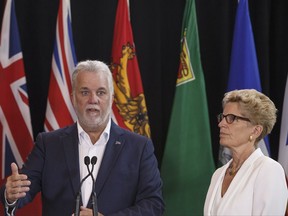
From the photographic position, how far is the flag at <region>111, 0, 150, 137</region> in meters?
4.33

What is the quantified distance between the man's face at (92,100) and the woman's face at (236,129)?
2.25 ft

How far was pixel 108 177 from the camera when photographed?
296 cm

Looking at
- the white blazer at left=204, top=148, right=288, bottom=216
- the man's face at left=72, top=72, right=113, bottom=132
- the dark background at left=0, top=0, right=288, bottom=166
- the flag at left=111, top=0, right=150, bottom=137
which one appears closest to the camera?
the white blazer at left=204, top=148, right=288, bottom=216

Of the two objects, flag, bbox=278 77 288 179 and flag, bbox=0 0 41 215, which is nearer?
flag, bbox=0 0 41 215

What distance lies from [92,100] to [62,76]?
135 cm

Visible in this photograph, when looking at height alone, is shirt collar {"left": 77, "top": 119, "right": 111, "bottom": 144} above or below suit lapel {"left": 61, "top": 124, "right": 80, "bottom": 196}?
above

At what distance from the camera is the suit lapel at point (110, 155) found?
294 centimetres

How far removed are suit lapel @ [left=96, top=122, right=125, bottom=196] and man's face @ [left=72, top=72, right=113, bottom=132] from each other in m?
0.09

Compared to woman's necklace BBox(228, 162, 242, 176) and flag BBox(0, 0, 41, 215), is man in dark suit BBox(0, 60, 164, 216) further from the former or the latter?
flag BBox(0, 0, 41, 215)

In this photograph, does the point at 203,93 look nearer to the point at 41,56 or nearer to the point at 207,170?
the point at 207,170

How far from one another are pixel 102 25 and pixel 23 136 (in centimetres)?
125

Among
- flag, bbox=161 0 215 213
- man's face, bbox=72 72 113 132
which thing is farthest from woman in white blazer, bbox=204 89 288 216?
flag, bbox=161 0 215 213

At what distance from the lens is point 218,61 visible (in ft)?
16.1

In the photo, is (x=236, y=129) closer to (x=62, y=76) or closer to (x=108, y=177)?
(x=108, y=177)
